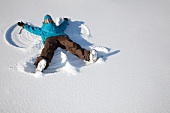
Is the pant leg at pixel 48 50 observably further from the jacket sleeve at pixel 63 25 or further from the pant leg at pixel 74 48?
the jacket sleeve at pixel 63 25

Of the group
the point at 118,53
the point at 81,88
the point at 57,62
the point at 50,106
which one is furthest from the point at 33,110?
the point at 118,53

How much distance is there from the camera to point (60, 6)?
4.50 m

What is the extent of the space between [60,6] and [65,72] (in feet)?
7.49

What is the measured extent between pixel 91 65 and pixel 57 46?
62cm

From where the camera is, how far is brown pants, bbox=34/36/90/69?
2741 mm

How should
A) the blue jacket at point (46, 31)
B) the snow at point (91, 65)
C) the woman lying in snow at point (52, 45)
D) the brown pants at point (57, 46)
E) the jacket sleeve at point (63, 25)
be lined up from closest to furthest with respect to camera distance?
1. the snow at point (91, 65)
2. the woman lying in snow at point (52, 45)
3. the brown pants at point (57, 46)
4. the blue jacket at point (46, 31)
5. the jacket sleeve at point (63, 25)

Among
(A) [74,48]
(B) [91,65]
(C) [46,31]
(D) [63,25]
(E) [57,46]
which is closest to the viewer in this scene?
(B) [91,65]

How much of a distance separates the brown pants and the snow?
102 millimetres

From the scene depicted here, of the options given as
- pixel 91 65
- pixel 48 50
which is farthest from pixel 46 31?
pixel 91 65

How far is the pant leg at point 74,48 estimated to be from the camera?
2838 mm

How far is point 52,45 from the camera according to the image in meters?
2.96

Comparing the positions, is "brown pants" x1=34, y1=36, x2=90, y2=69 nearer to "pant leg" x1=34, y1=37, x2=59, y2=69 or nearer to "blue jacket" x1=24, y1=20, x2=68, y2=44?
"pant leg" x1=34, y1=37, x2=59, y2=69

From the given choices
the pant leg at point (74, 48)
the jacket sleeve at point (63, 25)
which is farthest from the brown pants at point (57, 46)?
the jacket sleeve at point (63, 25)

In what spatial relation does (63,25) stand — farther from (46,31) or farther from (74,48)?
(74,48)
